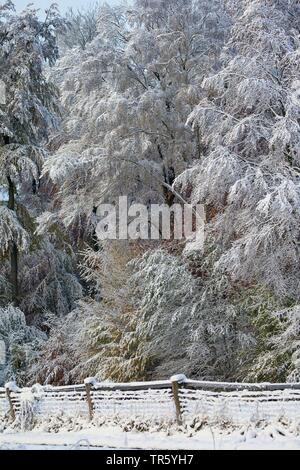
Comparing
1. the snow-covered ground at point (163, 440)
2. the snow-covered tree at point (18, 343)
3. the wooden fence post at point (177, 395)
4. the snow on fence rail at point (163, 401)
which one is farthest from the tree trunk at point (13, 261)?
the wooden fence post at point (177, 395)

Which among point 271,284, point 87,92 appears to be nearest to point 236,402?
point 271,284

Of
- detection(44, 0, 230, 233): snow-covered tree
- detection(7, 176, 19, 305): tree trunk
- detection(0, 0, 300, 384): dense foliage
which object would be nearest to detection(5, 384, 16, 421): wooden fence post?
detection(0, 0, 300, 384): dense foliage

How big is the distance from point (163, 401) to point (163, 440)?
1229 millimetres

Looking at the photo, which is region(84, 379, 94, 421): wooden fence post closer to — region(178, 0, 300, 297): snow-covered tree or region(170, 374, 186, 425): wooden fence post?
region(170, 374, 186, 425): wooden fence post

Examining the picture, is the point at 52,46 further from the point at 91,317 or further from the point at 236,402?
the point at 236,402

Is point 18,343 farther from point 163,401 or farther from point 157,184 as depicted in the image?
point 163,401

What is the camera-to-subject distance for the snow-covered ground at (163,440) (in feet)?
24.5

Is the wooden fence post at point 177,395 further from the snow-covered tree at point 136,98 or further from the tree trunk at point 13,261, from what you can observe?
the tree trunk at point 13,261

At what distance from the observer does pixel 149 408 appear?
991 centimetres

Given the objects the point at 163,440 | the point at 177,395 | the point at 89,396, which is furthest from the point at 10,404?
the point at 163,440

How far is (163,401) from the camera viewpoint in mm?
9781

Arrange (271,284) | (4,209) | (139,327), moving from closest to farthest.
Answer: (271,284) → (139,327) → (4,209)

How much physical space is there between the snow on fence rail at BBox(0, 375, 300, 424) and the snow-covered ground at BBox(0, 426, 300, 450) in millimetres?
423
